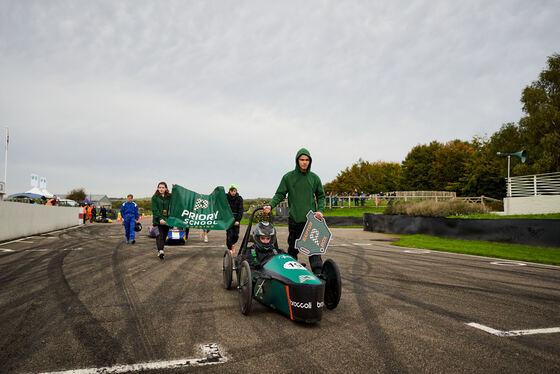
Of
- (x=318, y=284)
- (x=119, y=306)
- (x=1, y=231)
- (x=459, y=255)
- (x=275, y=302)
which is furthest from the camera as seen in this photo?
(x=1, y=231)

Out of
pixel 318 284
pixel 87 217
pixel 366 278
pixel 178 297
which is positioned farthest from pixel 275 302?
pixel 87 217

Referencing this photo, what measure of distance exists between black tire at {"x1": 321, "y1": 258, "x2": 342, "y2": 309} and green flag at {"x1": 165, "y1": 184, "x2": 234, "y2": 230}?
4.73m

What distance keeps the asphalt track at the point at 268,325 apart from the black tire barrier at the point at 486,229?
17.3 ft

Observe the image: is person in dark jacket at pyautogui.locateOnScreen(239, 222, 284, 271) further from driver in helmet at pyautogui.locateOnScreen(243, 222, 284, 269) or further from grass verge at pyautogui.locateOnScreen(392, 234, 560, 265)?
grass verge at pyautogui.locateOnScreen(392, 234, 560, 265)

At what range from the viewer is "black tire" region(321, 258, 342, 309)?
4.38 meters

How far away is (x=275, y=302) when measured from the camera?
4184mm

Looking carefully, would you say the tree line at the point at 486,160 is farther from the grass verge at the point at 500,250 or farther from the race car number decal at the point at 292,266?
the race car number decal at the point at 292,266

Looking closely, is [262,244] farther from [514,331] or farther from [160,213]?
[160,213]

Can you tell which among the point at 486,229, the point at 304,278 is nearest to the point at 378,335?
the point at 304,278

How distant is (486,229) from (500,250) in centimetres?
229

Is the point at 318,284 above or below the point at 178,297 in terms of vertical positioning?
above

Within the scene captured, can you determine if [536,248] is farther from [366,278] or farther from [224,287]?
[224,287]

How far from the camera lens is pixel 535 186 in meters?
20.7

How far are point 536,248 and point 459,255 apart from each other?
9.06 feet
